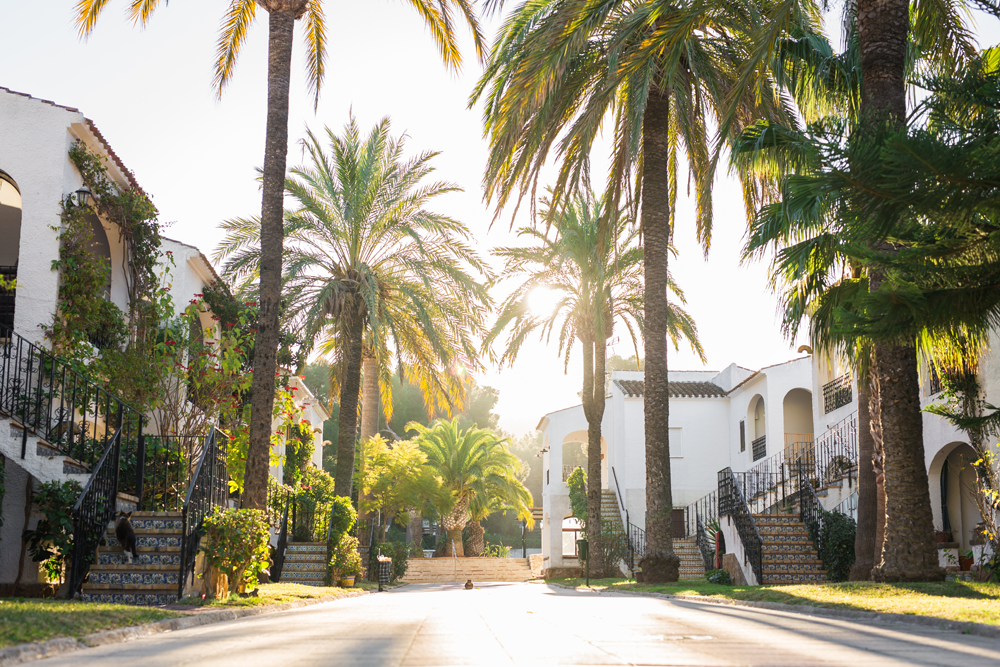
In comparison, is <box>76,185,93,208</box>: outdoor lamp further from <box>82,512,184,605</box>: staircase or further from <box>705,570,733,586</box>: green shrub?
<box>705,570,733,586</box>: green shrub

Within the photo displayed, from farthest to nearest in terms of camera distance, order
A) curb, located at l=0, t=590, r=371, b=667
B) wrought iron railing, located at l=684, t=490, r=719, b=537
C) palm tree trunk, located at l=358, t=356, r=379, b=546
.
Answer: wrought iron railing, located at l=684, t=490, r=719, b=537 < palm tree trunk, located at l=358, t=356, r=379, b=546 < curb, located at l=0, t=590, r=371, b=667

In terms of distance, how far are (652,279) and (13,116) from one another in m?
12.3

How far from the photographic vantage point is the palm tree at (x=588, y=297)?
26.4 meters

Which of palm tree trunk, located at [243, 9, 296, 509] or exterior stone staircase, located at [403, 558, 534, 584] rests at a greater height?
palm tree trunk, located at [243, 9, 296, 509]

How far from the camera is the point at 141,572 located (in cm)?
1120

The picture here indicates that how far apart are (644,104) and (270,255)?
7.01m

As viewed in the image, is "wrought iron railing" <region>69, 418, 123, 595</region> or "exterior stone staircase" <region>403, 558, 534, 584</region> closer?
"wrought iron railing" <region>69, 418, 123, 595</region>

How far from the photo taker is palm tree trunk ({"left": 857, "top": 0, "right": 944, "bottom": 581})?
11.8 m

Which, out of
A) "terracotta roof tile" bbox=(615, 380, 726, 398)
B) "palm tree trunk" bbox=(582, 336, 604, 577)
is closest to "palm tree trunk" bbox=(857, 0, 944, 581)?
"palm tree trunk" bbox=(582, 336, 604, 577)

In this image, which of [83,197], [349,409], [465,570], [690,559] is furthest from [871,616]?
[465,570]

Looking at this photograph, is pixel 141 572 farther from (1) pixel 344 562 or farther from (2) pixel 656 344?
(2) pixel 656 344

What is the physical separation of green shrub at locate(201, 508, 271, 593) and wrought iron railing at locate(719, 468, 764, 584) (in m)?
11.9

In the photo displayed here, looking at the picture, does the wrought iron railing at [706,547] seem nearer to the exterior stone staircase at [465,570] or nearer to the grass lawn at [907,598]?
the exterior stone staircase at [465,570]

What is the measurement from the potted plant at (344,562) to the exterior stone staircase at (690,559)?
39.9ft
